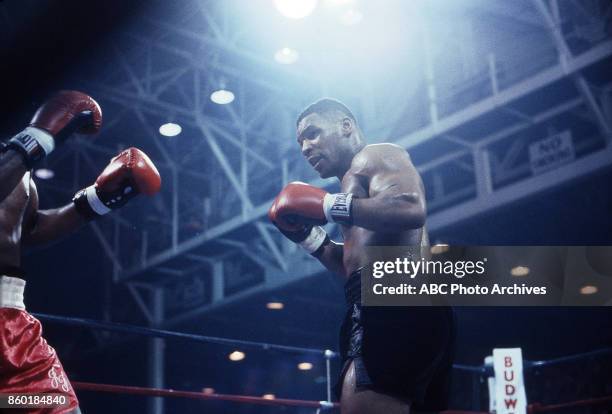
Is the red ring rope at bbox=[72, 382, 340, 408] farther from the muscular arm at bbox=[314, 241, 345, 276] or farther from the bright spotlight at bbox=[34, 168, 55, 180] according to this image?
the bright spotlight at bbox=[34, 168, 55, 180]

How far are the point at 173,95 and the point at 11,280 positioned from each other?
7.99m

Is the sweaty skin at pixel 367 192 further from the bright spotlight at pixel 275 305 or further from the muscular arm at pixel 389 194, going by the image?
the bright spotlight at pixel 275 305

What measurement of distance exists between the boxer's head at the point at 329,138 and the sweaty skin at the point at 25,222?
740 mm

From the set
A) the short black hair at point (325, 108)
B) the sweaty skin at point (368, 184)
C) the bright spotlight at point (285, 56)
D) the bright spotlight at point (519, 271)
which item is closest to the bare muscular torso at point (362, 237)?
the sweaty skin at point (368, 184)

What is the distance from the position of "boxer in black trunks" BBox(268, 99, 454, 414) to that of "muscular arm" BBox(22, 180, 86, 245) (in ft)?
2.00

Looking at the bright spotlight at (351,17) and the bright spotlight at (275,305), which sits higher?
the bright spotlight at (351,17)

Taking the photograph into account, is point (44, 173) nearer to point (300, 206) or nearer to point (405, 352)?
point (300, 206)

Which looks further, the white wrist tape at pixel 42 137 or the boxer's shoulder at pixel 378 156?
the boxer's shoulder at pixel 378 156

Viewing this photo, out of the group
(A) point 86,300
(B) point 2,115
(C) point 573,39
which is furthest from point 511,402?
(A) point 86,300

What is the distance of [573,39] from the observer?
698 cm

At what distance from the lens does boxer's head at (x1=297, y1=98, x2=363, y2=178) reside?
228cm

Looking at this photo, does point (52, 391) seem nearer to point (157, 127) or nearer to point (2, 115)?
point (2, 115)

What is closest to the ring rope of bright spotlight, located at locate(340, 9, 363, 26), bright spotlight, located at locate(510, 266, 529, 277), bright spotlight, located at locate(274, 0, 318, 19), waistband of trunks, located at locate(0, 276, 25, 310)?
waistband of trunks, located at locate(0, 276, 25, 310)

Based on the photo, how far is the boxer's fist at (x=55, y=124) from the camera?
1.83m
